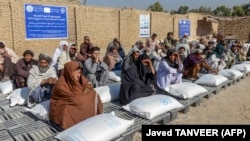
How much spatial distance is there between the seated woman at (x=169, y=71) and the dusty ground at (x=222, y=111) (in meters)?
0.69

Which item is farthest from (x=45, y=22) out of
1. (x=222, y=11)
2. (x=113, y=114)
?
(x=222, y=11)

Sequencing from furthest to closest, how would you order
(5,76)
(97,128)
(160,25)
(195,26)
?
(195,26) → (160,25) → (5,76) → (97,128)

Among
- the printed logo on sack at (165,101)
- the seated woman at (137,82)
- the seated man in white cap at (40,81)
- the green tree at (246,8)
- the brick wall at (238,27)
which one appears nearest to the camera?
the printed logo on sack at (165,101)

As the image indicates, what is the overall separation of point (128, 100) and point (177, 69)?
153cm

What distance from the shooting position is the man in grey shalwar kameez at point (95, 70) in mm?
5105

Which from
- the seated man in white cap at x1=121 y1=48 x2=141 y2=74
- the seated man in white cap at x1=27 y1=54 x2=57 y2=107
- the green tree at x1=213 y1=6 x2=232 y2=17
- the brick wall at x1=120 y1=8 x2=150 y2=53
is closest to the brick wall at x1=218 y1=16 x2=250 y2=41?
the brick wall at x1=120 y1=8 x2=150 y2=53

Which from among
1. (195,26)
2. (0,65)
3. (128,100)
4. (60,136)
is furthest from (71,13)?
(195,26)

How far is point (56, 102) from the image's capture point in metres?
3.40

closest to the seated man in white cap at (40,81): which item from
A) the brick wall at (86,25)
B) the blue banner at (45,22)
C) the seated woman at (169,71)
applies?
the seated woman at (169,71)

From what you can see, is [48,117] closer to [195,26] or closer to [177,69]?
[177,69]

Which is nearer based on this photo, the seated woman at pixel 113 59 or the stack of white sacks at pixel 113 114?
the stack of white sacks at pixel 113 114

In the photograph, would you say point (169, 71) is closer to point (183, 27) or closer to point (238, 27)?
point (183, 27)

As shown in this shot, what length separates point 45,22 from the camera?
9859 millimetres

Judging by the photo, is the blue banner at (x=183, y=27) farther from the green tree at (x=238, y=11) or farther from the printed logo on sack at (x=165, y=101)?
the green tree at (x=238, y=11)
